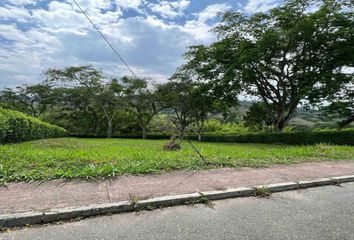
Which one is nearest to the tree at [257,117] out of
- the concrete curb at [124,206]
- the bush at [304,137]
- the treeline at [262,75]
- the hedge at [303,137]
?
the treeline at [262,75]

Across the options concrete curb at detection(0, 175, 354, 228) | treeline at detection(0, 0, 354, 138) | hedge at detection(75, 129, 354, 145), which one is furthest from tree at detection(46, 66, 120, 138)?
concrete curb at detection(0, 175, 354, 228)

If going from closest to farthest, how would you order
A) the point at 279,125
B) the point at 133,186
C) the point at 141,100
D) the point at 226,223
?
the point at 226,223 < the point at 133,186 < the point at 279,125 < the point at 141,100

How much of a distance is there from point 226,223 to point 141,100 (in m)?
33.8

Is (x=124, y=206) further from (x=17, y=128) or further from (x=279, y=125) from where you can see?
(x=279, y=125)

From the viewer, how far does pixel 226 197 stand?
14.1ft

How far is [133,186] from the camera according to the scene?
449cm

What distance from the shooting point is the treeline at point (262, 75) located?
18.1 meters

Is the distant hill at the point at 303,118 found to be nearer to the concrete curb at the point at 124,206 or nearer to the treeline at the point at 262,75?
the treeline at the point at 262,75

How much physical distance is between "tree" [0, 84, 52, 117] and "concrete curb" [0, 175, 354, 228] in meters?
38.4

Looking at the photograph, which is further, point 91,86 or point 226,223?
point 91,86

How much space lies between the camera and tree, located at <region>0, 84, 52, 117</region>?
38.6 meters

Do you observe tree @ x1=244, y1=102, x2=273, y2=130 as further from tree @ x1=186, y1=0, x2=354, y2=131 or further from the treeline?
tree @ x1=186, y1=0, x2=354, y2=131

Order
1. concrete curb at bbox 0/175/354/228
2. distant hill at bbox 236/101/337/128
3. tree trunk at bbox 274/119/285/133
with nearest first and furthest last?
concrete curb at bbox 0/175/354/228, distant hill at bbox 236/101/337/128, tree trunk at bbox 274/119/285/133

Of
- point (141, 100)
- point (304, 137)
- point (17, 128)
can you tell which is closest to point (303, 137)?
point (304, 137)
